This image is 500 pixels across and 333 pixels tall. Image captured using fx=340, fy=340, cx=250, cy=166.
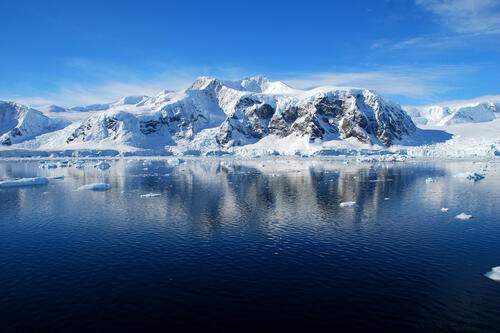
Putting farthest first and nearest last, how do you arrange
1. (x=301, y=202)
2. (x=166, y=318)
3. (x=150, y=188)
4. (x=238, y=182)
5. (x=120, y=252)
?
1. (x=238, y=182)
2. (x=150, y=188)
3. (x=301, y=202)
4. (x=120, y=252)
5. (x=166, y=318)

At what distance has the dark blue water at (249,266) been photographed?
18172 millimetres

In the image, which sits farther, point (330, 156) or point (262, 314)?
point (330, 156)

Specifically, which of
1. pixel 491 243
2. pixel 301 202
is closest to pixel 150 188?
pixel 301 202

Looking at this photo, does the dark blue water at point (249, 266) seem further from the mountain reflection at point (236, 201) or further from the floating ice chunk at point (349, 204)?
the floating ice chunk at point (349, 204)

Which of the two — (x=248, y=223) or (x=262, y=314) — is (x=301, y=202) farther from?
(x=262, y=314)

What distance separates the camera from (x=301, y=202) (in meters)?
48.8

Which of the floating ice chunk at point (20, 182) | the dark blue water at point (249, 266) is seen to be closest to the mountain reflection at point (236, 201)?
the dark blue water at point (249, 266)

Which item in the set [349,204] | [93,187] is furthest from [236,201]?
[93,187]

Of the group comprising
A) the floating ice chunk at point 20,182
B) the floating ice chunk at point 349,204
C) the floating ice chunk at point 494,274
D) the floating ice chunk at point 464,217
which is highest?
the floating ice chunk at point 20,182

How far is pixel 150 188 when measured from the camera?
64812mm

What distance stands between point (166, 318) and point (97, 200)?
38.6 meters

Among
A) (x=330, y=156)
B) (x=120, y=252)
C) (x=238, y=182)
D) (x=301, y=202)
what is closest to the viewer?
(x=120, y=252)

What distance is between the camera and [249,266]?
82.0ft

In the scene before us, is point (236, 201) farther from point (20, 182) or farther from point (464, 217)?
point (20, 182)
